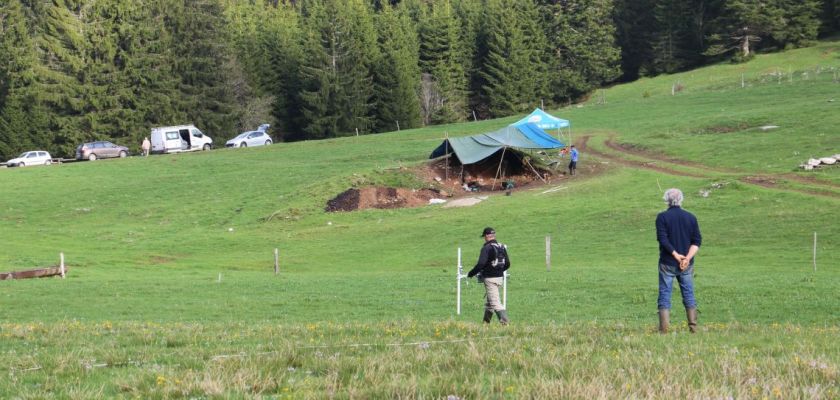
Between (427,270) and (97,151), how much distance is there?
54.4 meters

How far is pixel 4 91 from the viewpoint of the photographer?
9138cm

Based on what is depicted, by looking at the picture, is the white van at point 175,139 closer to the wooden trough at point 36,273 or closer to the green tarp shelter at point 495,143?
the green tarp shelter at point 495,143

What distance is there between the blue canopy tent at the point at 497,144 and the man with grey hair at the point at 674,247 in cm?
3879

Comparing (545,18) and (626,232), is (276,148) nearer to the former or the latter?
(626,232)

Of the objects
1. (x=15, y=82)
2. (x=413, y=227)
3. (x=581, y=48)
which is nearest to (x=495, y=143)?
(x=413, y=227)

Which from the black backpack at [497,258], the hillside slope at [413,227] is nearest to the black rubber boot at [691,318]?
the black backpack at [497,258]

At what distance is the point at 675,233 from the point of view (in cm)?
1284

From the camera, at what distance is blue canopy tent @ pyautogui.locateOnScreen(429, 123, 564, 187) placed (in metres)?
52.4

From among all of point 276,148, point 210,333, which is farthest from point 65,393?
point 276,148

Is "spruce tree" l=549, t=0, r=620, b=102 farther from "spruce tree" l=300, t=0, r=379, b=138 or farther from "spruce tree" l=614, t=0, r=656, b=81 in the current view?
"spruce tree" l=300, t=0, r=379, b=138

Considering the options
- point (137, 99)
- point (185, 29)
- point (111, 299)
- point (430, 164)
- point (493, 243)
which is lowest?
point (111, 299)

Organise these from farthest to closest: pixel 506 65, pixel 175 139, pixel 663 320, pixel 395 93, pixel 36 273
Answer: pixel 506 65 → pixel 395 93 → pixel 175 139 → pixel 36 273 → pixel 663 320

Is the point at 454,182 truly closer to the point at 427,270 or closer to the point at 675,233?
the point at 427,270

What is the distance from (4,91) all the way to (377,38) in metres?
47.0
